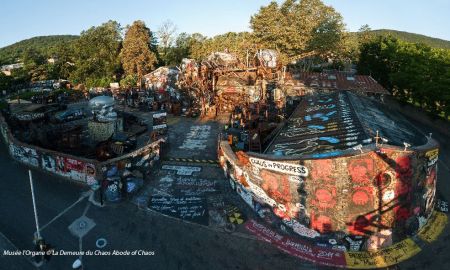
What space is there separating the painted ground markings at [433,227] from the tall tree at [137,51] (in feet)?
221

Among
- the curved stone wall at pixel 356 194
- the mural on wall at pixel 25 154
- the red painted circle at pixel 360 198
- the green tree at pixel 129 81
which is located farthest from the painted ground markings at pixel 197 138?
the green tree at pixel 129 81

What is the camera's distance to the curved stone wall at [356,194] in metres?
20.5

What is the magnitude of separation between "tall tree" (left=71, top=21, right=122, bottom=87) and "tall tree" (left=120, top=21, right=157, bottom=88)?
879 cm

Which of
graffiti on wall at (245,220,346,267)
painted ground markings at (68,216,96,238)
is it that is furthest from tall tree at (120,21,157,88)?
graffiti on wall at (245,220,346,267)

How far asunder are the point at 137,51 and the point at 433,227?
71.6 metres

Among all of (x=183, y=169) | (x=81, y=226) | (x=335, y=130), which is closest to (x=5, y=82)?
(x=183, y=169)

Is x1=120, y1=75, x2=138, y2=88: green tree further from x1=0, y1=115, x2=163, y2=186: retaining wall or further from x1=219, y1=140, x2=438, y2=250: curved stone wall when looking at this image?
x1=219, y1=140, x2=438, y2=250: curved stone wall

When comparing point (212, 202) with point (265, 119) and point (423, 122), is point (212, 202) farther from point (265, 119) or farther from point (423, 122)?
point (423, 122)

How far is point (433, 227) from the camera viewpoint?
23.9m

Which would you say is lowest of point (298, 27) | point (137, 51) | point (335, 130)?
point (335, 130)

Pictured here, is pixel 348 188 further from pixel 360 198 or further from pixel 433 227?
pixel 433 227

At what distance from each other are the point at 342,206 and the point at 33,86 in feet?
285

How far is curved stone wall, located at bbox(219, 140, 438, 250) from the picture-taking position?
2048 cm

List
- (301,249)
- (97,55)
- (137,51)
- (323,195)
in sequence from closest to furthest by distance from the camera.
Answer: (323,195), (301,249), (137,51), (97,55)
